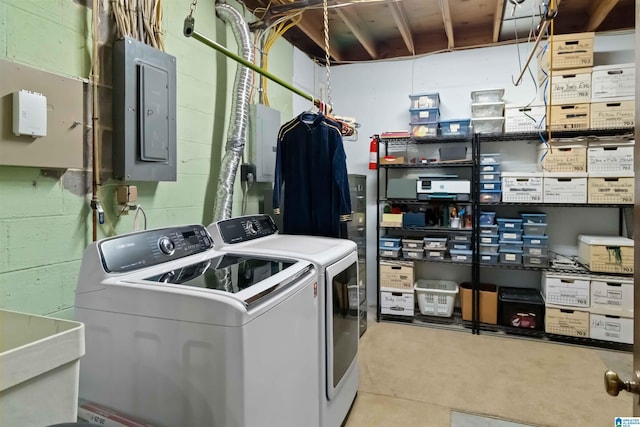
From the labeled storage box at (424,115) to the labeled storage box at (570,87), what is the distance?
0.96 metres

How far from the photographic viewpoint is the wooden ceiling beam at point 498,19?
3.03 metres

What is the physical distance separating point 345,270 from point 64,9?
1738 millimetres

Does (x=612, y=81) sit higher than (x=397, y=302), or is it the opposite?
(x=612, y=81)

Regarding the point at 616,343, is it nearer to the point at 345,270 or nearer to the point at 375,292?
the point at 375,292

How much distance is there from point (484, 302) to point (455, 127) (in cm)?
170

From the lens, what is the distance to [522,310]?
339cm

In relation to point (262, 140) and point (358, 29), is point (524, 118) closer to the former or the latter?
point (358, 29)

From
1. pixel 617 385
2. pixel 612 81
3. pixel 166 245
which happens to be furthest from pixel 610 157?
pixel 166 245

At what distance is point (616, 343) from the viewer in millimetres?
3111

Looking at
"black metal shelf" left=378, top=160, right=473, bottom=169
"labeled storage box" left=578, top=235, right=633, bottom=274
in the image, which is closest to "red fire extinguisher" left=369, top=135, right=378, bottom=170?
"black metal shelf" left=378, top=160, right=473, bottom=169

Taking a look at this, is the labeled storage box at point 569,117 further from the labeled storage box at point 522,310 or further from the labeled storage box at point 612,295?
the labeled storage box at point 522,310

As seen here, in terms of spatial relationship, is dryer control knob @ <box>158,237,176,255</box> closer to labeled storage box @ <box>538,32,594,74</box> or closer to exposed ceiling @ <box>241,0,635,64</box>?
exposed ceiling @ <box>241,0,635,64</box>

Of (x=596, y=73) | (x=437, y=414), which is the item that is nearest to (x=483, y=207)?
(x=596, y=73)

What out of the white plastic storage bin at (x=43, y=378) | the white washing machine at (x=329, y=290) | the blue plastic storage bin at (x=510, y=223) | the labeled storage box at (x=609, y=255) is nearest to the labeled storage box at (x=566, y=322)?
the labeled storage box at (x=609, y=255)
